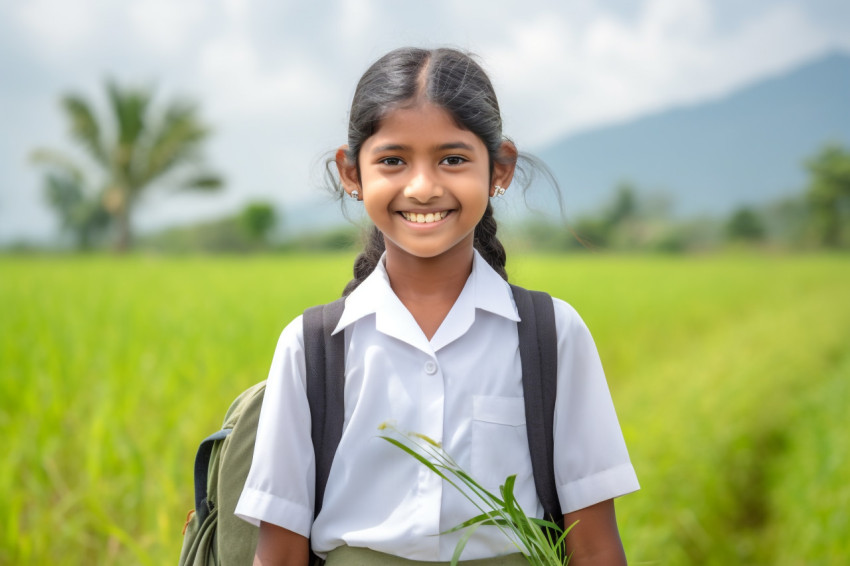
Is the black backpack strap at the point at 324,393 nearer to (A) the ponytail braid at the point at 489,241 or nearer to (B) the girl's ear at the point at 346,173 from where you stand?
(B) the girl's ear at the point at 346,173

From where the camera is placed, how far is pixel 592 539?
1378 millimetres

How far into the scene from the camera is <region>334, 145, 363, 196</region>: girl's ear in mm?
1478

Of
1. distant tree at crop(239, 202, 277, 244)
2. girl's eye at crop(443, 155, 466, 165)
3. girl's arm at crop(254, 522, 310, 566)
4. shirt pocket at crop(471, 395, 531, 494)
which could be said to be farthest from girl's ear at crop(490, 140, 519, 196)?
distant tree at crop(239, 202, 277, 244)

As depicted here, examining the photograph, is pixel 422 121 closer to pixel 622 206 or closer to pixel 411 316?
pixel 411 316

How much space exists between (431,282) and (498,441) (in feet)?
0.93

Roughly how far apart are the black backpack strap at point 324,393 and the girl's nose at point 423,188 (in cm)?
27

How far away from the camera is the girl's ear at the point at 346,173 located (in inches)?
58.2

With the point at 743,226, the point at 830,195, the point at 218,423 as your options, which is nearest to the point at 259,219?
the point at 743,226

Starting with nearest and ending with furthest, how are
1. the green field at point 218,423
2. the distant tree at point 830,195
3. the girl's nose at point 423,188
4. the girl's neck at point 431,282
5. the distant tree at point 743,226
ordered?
1. the girl's nose at point 423,188
2. the girl's neck at point 431,282
3. the green field at point 218,423
4. the distant tree at point 830,195
5. the distant tree at point 743,226

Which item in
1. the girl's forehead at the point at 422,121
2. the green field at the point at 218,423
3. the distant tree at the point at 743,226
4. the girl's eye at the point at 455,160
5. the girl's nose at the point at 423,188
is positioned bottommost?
the green field at the point at 218,423

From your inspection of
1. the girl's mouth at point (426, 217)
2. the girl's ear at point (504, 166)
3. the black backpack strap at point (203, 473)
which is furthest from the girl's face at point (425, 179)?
the black backpack strap at point (203, 473)

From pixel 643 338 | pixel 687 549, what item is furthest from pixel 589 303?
pixel 687 549

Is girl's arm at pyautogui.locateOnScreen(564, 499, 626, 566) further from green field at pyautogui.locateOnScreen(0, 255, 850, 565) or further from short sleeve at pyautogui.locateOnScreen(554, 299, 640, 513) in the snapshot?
green field at pyautogui.locateOnScreen(0, 255, 850, 565)

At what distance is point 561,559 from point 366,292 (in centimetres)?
53
